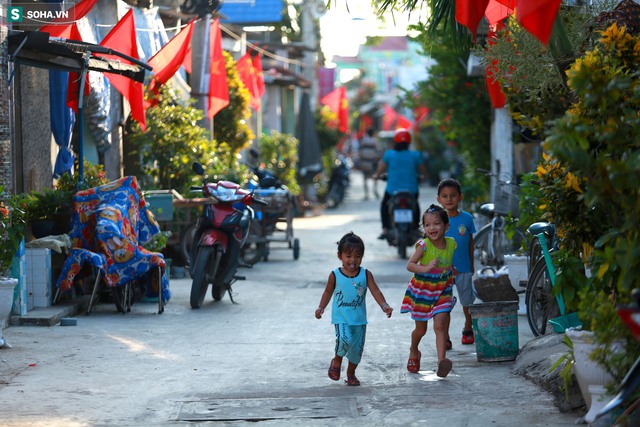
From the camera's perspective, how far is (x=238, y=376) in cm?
795

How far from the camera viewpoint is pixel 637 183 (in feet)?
17.8

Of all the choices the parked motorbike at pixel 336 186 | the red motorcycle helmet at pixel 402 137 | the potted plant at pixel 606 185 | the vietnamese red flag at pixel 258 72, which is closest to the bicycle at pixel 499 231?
the red motorcycle helmet at pixel 402 137

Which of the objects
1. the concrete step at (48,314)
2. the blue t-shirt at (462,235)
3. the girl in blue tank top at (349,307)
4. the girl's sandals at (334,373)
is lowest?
the girl's sandals at (334,373)

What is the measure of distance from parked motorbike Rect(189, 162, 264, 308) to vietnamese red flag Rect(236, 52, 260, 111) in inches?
406

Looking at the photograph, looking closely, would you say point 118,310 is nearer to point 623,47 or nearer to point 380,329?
point 380,329

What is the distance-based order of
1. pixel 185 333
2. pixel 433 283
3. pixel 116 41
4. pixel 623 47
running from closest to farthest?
pixel 623 47 < pixel 433 283 < pixel 185 333 < pixel 116 41

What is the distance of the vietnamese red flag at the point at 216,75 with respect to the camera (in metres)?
17.8

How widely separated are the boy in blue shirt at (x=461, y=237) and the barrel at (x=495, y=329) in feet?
2.63

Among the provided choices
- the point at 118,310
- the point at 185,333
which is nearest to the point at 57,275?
the point at 118,310

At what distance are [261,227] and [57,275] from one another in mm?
5595

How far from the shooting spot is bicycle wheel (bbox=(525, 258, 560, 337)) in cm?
906

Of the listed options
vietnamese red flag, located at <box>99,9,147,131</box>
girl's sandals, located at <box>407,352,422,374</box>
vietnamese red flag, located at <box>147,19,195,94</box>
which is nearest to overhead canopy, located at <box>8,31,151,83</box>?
vietnamese red flag, located at <box>99,9,147,131</box>

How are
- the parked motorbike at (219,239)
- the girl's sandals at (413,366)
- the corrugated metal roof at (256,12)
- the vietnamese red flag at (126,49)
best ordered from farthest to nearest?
the corrugated metal roof at (256,12) < the vietnamese red flag at (126,49) < the parked motorbike at (219,239) < the girl's sandals at (413,366)

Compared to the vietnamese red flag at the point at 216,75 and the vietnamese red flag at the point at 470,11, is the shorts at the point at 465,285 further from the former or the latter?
the vietnamese red flag at the point at 216,75
